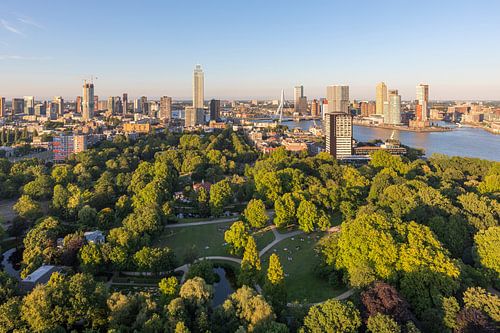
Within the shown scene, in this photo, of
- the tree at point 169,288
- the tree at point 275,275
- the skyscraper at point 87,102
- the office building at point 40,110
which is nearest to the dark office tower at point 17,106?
the office building at point 40,110

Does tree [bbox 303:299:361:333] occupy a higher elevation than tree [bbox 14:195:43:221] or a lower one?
lower

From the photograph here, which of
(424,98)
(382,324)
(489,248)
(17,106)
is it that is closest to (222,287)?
(382,324)

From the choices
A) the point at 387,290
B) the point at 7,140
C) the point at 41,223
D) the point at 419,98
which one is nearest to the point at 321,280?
the point at 387,290

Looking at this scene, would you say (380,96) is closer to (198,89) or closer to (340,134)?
(198,89)

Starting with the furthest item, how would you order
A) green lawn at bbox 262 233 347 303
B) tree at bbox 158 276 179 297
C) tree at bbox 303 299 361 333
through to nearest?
green lawn at bbox 262 233 347 303
tree at bbox 158 276 179 297
tree at bbox 303 299 361 333

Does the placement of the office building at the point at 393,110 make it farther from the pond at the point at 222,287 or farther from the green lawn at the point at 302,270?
the pond at the point at 222,287

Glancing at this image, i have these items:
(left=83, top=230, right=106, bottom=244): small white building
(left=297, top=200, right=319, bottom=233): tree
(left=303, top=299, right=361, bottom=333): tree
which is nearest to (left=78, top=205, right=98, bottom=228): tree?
(left=83, top=230, right=106, bottom=244): small white building

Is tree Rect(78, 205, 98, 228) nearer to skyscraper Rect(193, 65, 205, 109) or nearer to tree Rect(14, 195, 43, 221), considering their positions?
tree Rect(14, 195, 43, 221)
